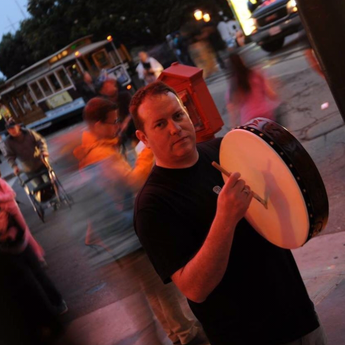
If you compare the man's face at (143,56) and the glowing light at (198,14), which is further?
the glowing light at (198,14)

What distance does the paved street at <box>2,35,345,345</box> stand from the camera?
12.8 ft

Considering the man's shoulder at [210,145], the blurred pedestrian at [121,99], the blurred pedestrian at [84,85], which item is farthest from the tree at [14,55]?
the man's shoulder at [210,145]

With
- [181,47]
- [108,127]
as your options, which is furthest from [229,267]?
[181,47]

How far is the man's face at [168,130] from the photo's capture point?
5.05 ft

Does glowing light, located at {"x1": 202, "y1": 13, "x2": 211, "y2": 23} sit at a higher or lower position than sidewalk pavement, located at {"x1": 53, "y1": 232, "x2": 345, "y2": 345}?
higher

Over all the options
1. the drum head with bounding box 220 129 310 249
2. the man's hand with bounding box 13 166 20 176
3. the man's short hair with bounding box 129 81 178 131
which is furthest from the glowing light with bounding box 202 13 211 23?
the drum head with bounding box 220 129 310 249

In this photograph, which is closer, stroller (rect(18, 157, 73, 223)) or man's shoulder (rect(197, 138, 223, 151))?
man's shoulder (rect(197, 138, 223, 151))

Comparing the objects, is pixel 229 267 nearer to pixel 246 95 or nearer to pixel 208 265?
pixel 208 265

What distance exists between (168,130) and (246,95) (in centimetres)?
348

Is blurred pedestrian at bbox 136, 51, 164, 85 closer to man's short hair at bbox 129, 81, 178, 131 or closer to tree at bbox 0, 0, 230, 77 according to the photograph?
tree at bbox 0, 0, 230, 77

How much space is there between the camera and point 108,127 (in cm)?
348

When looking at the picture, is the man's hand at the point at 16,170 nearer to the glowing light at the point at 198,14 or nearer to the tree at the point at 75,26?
the tree at the point at 75,26

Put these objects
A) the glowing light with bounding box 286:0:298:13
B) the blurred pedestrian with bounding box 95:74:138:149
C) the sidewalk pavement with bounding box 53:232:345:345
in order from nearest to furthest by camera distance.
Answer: the sidewalk pavement with bounding box 53:232:345:345, the blurred pedestrian with bounding box 95:74:138:149, the glowing light with bounding box 286:0:298:13

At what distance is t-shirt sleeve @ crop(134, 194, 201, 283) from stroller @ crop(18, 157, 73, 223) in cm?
294
